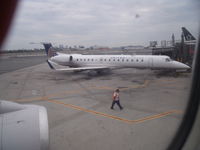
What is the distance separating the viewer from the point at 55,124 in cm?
665

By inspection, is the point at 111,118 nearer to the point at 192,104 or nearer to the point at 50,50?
the point at 192,104

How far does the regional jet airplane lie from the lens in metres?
15.8

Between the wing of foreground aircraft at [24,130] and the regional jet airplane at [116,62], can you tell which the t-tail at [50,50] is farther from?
the wing of foreground aircraft at [24,130]

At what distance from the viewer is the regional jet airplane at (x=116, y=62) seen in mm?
15819

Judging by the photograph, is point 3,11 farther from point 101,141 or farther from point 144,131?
point 144,131

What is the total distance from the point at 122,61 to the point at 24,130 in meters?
15.0

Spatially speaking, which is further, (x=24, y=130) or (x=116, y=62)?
(x=116, y=62)

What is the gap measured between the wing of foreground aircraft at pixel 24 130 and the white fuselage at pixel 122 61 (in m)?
14.1

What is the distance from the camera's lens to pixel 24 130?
9.50 feet

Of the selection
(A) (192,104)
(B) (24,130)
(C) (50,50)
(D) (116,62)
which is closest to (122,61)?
(D) (116,62)

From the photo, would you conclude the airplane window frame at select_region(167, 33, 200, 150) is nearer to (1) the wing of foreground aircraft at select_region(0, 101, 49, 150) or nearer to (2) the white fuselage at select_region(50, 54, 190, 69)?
(1) the wing of foreground aircraft at select_region(0, 101, 49, 150)

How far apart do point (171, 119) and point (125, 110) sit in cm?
208

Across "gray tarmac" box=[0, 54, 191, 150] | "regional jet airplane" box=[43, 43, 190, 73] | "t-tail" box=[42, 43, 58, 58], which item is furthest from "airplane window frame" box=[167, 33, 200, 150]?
"t-tail" box=[42, 43, 58, 58]

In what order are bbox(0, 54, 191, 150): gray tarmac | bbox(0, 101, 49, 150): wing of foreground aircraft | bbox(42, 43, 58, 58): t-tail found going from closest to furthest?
bbox(0, 101, 49, 150): wing of foreground aircraft < bbox(0, 54, 191, 150): gray tarmac < bbox(42, 43, 58, 58): t-tail
